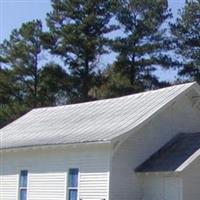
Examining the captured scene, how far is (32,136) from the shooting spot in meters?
31.2

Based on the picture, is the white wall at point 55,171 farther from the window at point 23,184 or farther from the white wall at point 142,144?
the white wall at point 142,144

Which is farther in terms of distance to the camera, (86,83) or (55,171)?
(86,83)

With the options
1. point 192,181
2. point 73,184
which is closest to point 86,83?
point 73,184

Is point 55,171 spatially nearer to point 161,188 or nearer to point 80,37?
point 161,188

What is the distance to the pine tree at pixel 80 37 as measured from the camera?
173 ft

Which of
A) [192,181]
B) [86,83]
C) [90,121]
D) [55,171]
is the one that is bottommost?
[192,181]

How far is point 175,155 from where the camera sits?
2564 cm

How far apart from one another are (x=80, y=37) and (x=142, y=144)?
26929 mm

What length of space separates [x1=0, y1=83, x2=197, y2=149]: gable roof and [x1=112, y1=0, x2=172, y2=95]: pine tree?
58.0 ft

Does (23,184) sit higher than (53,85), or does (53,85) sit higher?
(53,85)

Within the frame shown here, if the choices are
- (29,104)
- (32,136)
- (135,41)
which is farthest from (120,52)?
(32,136)

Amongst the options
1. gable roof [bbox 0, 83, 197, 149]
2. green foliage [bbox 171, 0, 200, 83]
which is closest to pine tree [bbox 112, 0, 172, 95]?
green foliage [bbox 171, 0, 200, 83]

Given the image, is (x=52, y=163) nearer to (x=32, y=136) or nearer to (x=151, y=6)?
(x=32, y=136)

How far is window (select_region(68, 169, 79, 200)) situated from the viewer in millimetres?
27188
